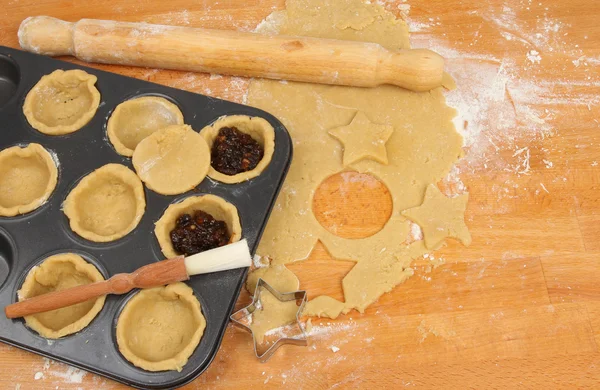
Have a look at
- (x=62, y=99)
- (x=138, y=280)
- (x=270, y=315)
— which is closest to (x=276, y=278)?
(x=270, y=315)

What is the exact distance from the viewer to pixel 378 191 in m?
2.65

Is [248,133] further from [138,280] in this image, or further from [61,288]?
[61,288]

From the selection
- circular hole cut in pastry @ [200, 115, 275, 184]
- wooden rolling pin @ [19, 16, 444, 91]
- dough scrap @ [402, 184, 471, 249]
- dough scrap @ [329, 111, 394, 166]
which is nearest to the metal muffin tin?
circular hole cut in pastry @ [200, 115, 275, 184]

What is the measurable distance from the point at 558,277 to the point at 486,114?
0.88 m

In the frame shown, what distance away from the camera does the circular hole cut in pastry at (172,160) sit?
2.43 meters

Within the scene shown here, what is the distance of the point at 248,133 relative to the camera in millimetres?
2611

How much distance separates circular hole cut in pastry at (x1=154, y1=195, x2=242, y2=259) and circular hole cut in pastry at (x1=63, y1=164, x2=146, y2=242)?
12 centimetres

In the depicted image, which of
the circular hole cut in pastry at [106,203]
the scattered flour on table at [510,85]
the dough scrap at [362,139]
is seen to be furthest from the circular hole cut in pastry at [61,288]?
the scattered flour on table at [510,85]

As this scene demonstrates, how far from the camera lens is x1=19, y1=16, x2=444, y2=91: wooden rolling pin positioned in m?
2.75

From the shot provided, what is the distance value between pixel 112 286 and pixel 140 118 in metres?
0.92

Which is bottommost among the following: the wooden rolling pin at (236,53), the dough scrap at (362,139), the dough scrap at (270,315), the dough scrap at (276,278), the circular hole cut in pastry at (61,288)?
the dough scrap at (270,315)

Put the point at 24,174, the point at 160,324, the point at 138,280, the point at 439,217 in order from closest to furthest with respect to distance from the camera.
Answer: the point at 138,280 < the point at 160,324 < the point at 439,217 < the point at 24,174

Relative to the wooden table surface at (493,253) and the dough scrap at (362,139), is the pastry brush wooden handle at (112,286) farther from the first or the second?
the dough scrap at (362,139)

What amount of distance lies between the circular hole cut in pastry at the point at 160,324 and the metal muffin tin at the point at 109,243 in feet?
0.12
